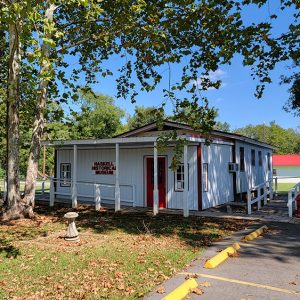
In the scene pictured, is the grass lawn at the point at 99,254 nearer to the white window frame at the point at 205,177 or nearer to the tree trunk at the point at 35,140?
the tree trunk at the point at 35,140

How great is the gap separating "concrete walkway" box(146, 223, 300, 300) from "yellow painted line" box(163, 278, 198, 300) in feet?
0.39

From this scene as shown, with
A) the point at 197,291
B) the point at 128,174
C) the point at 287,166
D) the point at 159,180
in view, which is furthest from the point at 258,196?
the point at 287,166

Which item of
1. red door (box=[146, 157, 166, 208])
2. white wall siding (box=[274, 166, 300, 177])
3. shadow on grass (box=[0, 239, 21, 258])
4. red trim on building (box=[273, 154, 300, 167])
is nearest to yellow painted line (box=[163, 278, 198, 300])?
shadow on grass (box=[0, 239, 21, 258])

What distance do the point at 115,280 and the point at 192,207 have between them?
9.39m

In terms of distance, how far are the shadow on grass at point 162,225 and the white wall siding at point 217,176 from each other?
114 inches

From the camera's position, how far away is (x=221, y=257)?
7352 millimetres

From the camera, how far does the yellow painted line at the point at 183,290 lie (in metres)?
5.16

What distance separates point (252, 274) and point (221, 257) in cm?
97

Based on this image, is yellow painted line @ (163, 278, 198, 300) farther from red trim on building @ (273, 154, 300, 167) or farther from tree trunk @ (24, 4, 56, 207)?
red trim on building @ (273, 154, 300, 167)

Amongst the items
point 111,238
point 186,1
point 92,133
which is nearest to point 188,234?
point 111,238

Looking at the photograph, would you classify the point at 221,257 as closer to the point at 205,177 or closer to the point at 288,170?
the point at 205,177

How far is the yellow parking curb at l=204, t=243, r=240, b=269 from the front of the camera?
6855 mm

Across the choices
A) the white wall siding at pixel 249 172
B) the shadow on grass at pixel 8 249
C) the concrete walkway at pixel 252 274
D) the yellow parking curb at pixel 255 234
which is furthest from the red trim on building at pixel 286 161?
the shadow on grass at pixel 8 249

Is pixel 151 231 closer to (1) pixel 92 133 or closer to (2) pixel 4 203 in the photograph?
(2) pixel 4 203
